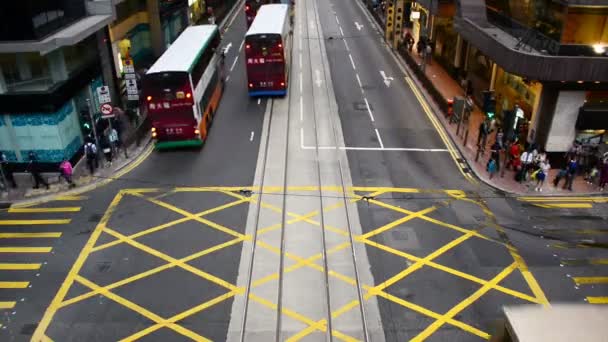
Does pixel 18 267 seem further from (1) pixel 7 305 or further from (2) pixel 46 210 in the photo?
(2) pixel 46 210

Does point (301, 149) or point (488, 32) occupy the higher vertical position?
point (488, 32)

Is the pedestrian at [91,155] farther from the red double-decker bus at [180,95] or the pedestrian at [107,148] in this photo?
the red double-decker bus at [180,95]

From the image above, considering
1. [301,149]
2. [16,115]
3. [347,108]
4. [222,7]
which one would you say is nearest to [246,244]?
[301,149]

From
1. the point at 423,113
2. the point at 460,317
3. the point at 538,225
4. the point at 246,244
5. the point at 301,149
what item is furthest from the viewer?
the point at 423,113

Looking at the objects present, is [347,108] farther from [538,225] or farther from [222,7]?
[222,7]

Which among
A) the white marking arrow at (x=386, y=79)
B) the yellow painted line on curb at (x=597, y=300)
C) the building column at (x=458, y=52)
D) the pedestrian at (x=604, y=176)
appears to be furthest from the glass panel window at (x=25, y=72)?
the building column at (x=458, y=52)

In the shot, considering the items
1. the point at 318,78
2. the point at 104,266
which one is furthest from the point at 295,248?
the point at 318,78
